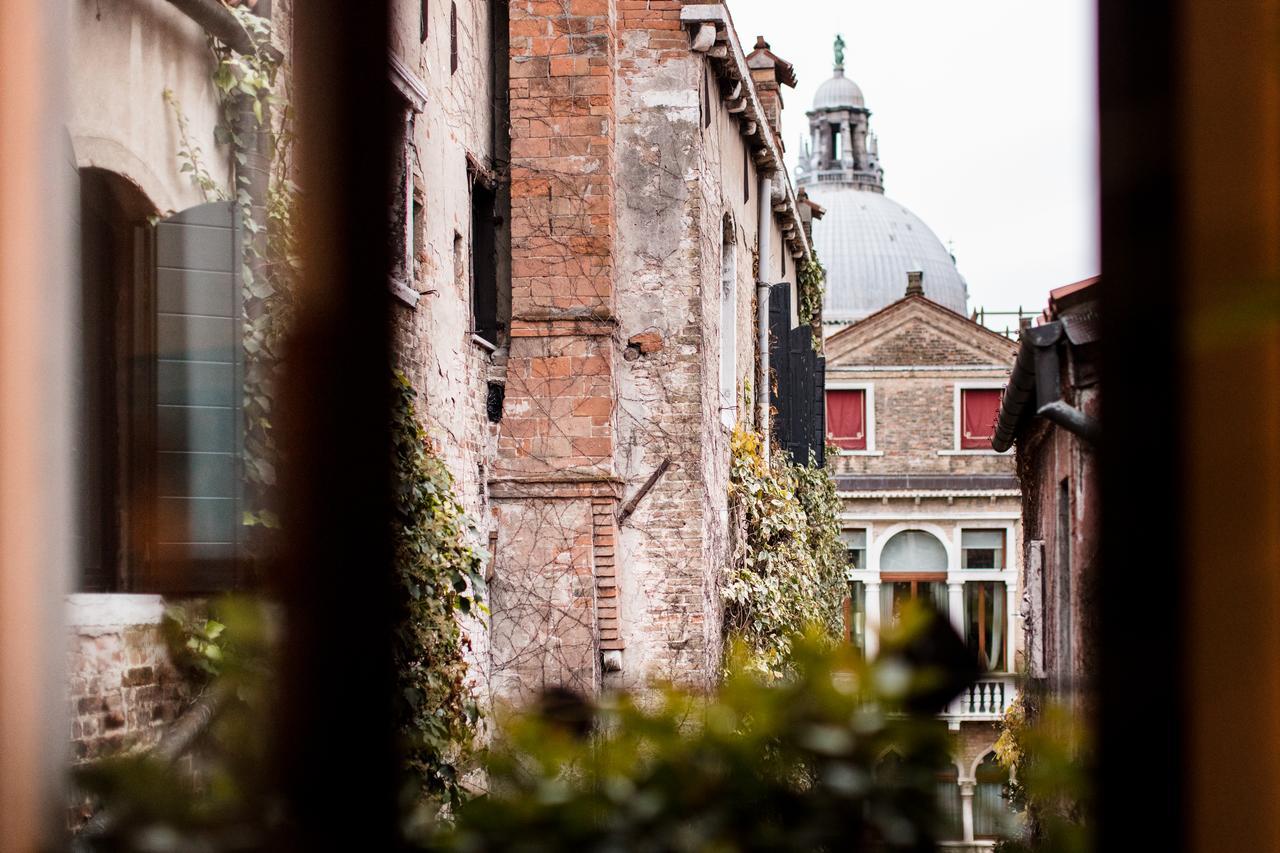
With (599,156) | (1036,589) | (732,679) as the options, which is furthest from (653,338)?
(732,679)

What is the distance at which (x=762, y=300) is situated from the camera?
15766 millimetres

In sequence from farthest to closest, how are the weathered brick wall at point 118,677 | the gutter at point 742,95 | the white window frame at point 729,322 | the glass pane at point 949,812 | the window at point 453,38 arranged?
the white window frame at point 729,322 → the gutter at point 742,95 → the window at point 453,38 → the weathered brick wall at point 118,677 → the glass pane at point 949,812

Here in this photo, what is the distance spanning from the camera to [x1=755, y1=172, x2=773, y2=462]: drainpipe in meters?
15.7

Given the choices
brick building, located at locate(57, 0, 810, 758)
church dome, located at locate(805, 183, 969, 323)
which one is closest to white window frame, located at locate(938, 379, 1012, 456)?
brick building, located at locate(57, 0, 810, 758)

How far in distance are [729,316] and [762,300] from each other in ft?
6.66

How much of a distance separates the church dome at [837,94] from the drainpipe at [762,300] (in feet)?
222

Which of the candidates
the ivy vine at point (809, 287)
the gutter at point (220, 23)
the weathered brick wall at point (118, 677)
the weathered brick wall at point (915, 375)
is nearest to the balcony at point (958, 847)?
the weathered brick wall at point (118, 677)

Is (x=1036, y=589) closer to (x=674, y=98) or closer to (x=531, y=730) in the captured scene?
(x=674, y=98)

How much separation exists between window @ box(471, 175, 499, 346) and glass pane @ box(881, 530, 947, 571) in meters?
24.1

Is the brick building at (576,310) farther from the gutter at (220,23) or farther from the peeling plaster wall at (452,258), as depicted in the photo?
the gutter at (220,23)

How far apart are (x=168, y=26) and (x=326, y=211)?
4519 millimetres

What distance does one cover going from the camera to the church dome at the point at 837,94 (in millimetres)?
81625

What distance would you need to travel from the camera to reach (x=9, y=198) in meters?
2.72

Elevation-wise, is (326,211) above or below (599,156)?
below
